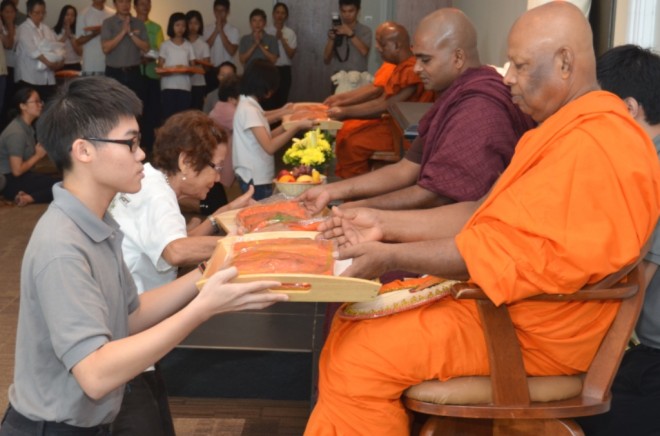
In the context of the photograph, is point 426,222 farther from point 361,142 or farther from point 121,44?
point 121,44

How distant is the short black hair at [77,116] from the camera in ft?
7.00

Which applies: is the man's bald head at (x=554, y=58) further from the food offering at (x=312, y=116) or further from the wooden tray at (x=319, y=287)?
the food offering at (x=312, y=116)

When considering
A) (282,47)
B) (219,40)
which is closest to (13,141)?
(219,40)

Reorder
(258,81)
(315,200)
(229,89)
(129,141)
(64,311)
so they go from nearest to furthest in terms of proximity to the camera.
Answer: (64,311) < (129,141) < (315,200) < (258,81) < (229,89)

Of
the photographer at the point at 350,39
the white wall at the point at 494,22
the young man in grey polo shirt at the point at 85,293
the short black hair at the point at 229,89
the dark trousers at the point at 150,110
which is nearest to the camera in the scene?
the young man in grey polo shirt at the point at 85,293

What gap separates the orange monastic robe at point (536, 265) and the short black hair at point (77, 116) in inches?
32.8

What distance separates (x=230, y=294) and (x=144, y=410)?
0.68 metres

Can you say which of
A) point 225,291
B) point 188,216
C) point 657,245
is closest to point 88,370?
point 225,291

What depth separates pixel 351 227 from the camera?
109 inches

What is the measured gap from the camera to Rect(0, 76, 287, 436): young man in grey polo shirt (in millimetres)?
1945

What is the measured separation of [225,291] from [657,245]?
1.26m

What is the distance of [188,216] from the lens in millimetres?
6539

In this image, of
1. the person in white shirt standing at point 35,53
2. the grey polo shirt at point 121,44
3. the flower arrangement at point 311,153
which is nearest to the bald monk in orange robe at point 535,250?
the flower arrangement at point 311,153

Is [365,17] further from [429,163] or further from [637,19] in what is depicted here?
[429,163]
